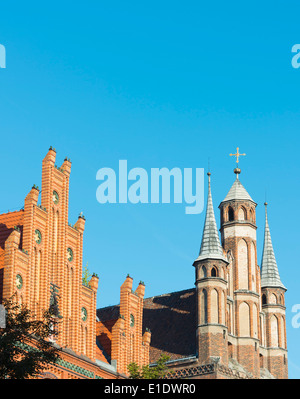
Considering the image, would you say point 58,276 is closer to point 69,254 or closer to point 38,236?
point 69,254

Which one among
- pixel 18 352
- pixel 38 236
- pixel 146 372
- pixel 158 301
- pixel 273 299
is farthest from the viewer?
pixel 158 301

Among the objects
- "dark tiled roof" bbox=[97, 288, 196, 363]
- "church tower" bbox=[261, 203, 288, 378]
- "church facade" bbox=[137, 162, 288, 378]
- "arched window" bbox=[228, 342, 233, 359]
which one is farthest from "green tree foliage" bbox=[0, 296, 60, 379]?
"church tower" bbox=[261, 203, 288, 378]

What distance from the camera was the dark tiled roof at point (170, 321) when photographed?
209 feet

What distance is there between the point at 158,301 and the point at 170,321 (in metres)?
3.76

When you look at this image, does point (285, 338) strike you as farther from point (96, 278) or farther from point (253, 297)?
point (96, 278)

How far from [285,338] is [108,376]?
63.4ft

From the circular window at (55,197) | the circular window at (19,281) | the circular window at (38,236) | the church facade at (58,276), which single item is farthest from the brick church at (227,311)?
the circular window at (19,281)

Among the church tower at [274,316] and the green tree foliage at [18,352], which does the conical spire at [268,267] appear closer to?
the church tower at [274,316]

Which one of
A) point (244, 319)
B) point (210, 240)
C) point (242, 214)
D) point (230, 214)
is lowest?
point (244, 319)

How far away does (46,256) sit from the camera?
1944 inches

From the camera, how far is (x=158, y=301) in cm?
7019

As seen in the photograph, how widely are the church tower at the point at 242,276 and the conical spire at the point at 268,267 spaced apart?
178 centimetres

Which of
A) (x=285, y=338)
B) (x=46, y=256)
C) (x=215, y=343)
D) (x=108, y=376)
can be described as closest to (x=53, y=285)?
(x=46, y=256)

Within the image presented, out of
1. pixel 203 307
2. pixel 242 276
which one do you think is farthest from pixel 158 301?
pixel 203 307
